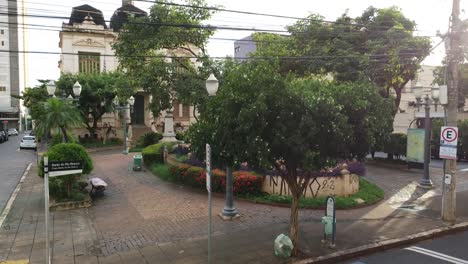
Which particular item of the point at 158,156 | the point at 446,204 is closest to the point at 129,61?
the point at 158,156

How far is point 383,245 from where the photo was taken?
28.4 ft

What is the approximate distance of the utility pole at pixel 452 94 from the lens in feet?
34.3

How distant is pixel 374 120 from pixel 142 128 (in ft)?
111

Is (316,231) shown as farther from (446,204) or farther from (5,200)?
(5,200)

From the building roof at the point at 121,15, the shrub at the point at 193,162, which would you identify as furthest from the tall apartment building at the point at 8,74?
the shrub at the point at 193,162

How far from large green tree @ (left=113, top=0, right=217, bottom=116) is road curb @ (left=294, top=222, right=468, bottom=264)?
33.1 ft

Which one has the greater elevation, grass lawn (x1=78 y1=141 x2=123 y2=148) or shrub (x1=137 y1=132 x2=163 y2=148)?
shrub (x1=137 y1=132 x2=163 y2=148)

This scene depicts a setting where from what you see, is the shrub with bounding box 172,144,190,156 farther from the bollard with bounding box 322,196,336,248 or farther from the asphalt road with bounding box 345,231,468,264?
the asphalt road with bounding box 345,231,468,264

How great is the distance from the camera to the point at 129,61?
18.7 m

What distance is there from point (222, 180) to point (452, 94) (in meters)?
7.98

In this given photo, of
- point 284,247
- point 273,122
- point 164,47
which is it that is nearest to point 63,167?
point 273,122

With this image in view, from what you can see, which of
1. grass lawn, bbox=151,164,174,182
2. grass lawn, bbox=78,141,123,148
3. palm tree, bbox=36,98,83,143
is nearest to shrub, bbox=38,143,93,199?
palm tree, bbox=36,98,83,143

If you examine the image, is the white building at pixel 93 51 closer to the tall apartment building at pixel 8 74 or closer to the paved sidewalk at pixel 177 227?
the paved sidewalk at pixel 177 227

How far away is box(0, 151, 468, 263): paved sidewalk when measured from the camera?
8172 millimetres
